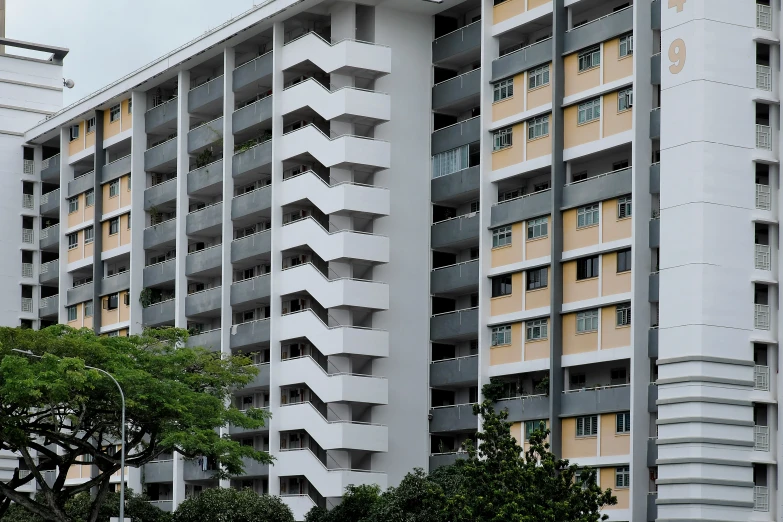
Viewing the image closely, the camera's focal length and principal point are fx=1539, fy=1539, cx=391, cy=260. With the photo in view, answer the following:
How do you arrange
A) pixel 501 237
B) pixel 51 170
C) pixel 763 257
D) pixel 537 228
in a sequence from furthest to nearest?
pixel 51 170 < pixel 501 237 < pixel 537 228 < pixel 763 257

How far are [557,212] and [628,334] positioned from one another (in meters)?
6.85

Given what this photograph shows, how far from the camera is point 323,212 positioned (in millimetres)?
74188

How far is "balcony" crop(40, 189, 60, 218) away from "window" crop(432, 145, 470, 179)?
3491 centimetres

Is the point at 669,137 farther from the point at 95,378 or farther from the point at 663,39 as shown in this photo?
the point at 95,378

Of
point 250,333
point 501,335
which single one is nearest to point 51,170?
point 250,333

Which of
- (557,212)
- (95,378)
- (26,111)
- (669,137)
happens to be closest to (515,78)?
(557,212)

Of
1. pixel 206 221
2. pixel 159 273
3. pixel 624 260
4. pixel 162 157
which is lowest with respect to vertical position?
pixel 624 260

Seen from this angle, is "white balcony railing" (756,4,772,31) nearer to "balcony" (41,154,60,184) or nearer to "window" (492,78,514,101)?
"window" (492,78,514,101)

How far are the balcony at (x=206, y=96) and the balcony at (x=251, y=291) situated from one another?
10461 millimetres

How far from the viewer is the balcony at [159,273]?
282 ft

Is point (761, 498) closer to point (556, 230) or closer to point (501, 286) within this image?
point (556, 230)

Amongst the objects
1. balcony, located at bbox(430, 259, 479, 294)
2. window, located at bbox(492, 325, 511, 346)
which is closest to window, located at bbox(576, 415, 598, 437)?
window, located at bbox(492, 325, 511, 346)

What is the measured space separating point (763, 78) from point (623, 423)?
14.6m

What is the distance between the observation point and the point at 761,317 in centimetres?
5856
